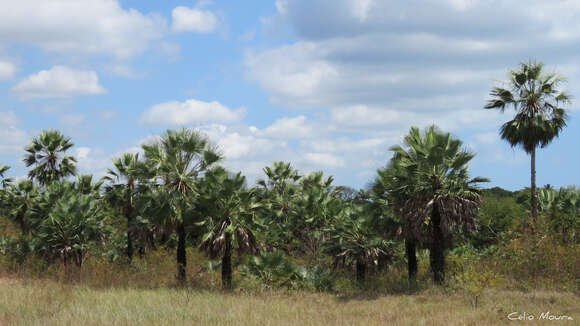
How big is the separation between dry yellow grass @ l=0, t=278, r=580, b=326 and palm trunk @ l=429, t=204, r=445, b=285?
5.77 ft

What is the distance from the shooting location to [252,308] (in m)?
16.3

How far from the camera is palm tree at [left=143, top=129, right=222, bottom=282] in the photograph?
2528cm

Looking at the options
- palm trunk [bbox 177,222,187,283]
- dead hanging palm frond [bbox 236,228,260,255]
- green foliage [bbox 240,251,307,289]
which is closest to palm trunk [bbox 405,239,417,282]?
green foliage [bbox 240,251,307,289]

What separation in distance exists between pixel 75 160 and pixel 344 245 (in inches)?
1060

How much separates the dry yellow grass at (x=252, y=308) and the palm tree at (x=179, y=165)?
6.39m

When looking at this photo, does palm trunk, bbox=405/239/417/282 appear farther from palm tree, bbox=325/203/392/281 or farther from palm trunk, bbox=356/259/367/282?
palm trunk, bbox=356/259/367/282

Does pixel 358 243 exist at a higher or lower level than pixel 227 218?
lower

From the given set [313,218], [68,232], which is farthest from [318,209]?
[68,232]

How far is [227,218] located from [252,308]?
9.19 metres

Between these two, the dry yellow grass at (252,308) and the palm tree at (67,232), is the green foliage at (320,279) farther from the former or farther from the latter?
the palm tree at (67,232)

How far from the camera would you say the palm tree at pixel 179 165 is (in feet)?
82.9

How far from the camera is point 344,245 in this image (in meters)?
25.5

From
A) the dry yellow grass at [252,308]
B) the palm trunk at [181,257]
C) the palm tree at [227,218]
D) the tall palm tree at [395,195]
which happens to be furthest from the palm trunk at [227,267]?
the tall palm tree at [395,195]

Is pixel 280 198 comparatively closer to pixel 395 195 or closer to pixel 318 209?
pixel 318 209
